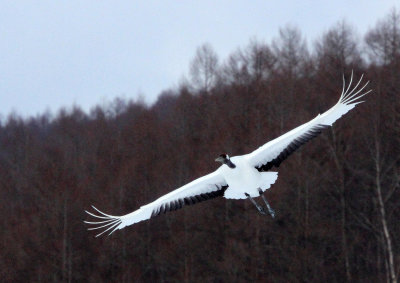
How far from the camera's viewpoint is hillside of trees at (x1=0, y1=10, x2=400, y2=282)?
3192cm

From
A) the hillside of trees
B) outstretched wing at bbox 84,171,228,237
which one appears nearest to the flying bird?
outstretched wing at bbox 84,171,228,237

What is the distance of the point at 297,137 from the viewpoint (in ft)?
43.4

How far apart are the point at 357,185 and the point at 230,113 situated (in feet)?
30.5

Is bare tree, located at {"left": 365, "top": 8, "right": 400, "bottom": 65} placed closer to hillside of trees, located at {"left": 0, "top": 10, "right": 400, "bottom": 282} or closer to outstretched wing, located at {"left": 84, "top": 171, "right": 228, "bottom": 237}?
hillside of trees, located at {"left": 0, "top": 10, "right": 400, "bottom": 282}

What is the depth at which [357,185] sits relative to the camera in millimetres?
35406

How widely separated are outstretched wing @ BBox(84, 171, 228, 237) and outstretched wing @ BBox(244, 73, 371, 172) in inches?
26.7

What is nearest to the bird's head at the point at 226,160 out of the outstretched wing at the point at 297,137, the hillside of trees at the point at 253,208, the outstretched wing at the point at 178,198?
the outstretched wing at the point at 297,137

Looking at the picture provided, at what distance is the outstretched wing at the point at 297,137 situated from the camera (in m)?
12.9

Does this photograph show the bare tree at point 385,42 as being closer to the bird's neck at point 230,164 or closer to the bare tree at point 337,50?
the bare tree at point 337,50

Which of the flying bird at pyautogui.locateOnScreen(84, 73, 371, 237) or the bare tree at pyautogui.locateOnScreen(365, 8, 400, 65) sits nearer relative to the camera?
the flying bird at pyautogui.locateOnScreen(84, 73, 371, 237)

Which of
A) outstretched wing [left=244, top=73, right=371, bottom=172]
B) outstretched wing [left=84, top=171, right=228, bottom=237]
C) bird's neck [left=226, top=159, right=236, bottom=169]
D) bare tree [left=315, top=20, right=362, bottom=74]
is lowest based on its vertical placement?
outstretched wing [left=84, top=171, right=228, bottom=237]

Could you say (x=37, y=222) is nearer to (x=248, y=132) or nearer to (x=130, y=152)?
(x=248, y=132)

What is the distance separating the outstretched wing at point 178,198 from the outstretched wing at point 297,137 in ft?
2.23

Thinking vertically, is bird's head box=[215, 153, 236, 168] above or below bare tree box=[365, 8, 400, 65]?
below
